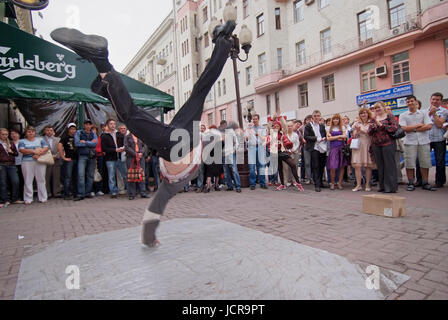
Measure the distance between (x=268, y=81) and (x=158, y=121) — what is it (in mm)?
22428

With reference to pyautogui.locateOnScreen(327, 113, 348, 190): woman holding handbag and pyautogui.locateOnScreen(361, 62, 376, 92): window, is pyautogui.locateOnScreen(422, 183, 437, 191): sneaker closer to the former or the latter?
pyautogui.locateOnScreen(327, 113, 348, 190): woman holding handbag

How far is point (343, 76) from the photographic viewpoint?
19.6 meters

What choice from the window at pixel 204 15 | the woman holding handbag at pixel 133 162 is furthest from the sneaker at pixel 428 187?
the window at pixel 204 15

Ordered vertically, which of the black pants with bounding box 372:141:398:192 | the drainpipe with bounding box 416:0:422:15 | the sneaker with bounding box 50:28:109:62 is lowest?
the black pants with bounding box 372:141:398:192

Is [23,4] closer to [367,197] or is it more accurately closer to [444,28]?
Result: [367,197]

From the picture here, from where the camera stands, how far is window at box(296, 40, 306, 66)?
74.1 ft

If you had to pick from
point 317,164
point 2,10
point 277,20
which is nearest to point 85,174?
point 317,164

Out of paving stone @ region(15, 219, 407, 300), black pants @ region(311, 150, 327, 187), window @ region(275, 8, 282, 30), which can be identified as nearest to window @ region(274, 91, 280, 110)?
window @ region(275, 8, 282, 30)

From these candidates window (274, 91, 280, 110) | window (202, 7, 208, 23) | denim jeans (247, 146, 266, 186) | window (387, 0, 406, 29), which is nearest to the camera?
denim jeans (247, 146, 266, 186)

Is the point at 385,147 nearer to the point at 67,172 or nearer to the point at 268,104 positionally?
the point at 67,172

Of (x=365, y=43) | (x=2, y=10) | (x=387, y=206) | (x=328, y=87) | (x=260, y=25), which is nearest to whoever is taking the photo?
(x=387, y=206)

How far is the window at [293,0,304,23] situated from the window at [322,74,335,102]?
5.95m

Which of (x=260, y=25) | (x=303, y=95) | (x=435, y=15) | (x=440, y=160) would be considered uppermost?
(x=260, y=25)

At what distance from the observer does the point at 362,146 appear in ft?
21.8
